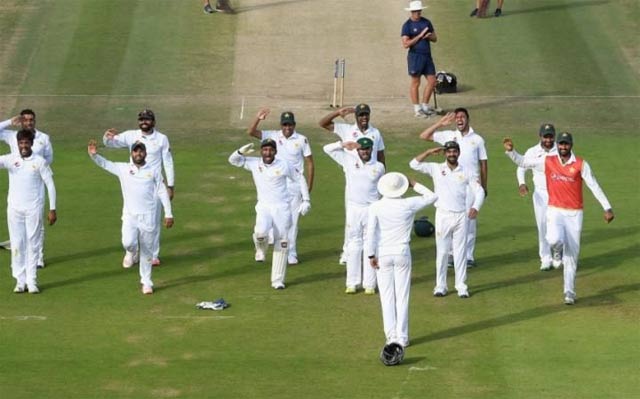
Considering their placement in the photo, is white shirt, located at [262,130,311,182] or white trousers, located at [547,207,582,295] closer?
white trousers, located at [547,207,582,295]

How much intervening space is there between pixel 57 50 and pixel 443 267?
18.1 metres

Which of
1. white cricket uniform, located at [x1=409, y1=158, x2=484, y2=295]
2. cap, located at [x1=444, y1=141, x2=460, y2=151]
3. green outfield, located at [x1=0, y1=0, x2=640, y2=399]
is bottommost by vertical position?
green outfield, located at [x1=0, y1=0, x2=640, y2=399]

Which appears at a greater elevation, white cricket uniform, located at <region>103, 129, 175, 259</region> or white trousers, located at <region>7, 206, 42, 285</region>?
white cricket uniform, located at <region>103, 129, 175, 259</region>

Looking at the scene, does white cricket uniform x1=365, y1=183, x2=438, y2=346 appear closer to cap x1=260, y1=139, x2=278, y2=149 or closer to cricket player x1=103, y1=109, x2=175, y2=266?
cap x1=260, y1=139, x2=278, y2=149

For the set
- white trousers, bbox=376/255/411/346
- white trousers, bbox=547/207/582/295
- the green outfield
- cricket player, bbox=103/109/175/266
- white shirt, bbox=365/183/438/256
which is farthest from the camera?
cricket player, bbox=103/109/175/266

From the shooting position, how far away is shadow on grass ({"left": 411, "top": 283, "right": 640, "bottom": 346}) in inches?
799

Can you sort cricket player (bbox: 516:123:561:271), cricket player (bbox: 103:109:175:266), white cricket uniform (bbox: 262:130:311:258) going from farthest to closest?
white cricket uniform (bbox: 262:130:311:258) → cricket player (bbox: 103:109:175:266) → cricket player (bbox: 516:123:561:271)

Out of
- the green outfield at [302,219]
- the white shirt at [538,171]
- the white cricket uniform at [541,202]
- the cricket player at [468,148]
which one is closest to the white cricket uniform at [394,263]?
the green outfield at [302,219]

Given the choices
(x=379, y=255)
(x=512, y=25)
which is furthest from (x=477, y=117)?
(x=379, y=255)

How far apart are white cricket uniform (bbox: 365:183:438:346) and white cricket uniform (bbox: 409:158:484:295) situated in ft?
8.39

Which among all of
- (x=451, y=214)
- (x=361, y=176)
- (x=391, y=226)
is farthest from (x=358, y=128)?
(x=391, y=226)

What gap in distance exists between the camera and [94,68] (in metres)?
36.1

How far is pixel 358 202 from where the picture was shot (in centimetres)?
2247

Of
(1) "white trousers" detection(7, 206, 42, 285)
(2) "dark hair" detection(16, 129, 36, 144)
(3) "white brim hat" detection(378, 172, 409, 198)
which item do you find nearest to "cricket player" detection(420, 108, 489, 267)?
(3) "white brim hat" detection(378, 172, 409, 198)
